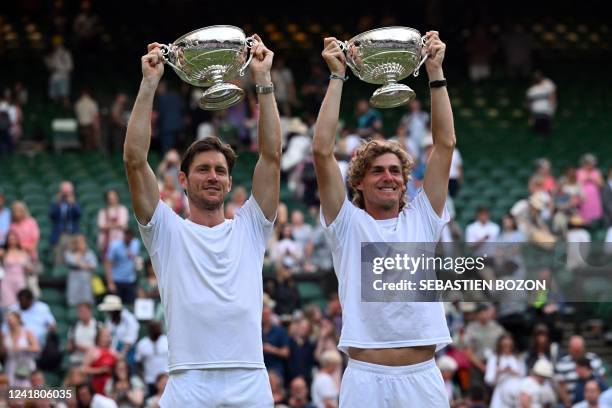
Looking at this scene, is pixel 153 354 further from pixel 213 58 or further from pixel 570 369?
pixel 213 58

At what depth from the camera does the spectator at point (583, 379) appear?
13.1m

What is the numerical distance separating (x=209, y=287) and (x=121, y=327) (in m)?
7.94

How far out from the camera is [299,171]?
18.4 m

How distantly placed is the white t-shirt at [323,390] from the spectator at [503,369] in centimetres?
146

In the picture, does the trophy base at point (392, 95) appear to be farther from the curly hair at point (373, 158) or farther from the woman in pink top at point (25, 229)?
the woman in pink top at point (25, 229)

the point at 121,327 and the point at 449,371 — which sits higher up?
the point at 121,327

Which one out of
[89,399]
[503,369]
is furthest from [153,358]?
[503,369]

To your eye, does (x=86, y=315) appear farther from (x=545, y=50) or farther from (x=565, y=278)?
(x=545, y=50)

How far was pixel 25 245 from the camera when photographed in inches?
621

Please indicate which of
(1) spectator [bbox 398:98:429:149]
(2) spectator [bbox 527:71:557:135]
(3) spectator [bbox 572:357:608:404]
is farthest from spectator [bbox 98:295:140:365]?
(2) spectator [bbox 527:71:557:135]

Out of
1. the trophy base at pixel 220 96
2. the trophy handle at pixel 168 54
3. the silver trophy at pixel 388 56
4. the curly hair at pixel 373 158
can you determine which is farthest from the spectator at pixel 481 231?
the trophy handle at pixel 168 54

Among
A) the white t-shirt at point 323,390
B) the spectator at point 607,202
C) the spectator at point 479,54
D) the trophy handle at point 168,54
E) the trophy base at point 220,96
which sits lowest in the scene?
the white t-shirt at point 323,390

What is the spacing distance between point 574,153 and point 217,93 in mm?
16025

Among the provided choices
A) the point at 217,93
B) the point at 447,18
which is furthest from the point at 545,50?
the point at 217,93
